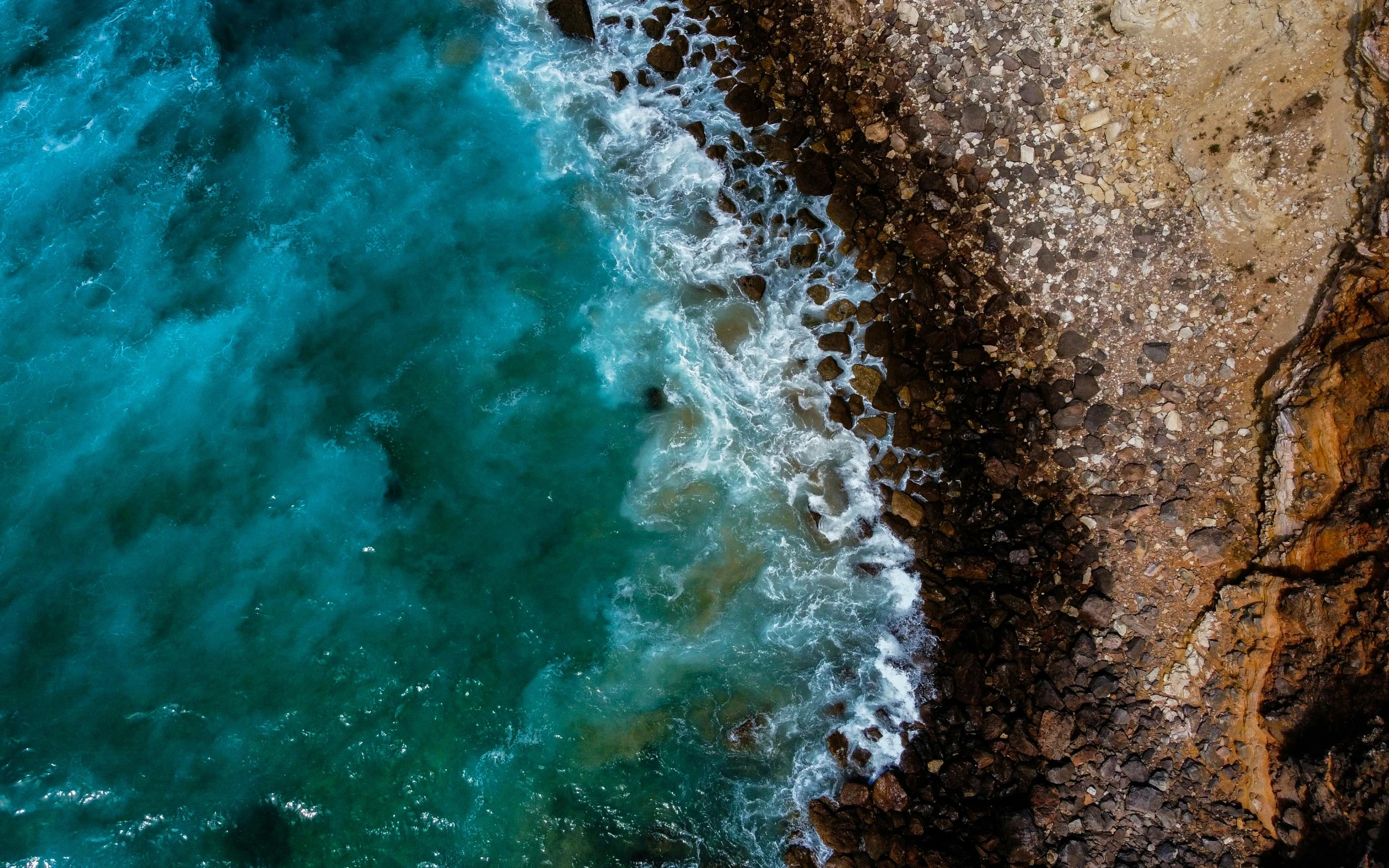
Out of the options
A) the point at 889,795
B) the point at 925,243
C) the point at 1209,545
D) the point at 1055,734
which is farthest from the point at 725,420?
the point at 1209,545

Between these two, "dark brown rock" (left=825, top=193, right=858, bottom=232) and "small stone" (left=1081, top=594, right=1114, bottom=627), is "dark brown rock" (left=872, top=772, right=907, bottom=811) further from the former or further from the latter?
"dark brown rock" (left=825, top=193, right=858, bottom=232)

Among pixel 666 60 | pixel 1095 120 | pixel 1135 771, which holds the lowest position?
pixel 1135 771

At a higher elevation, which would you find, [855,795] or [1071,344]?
[1071,344]

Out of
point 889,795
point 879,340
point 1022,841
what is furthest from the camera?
point 879,340

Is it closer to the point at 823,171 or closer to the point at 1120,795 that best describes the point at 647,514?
the point at 823,171

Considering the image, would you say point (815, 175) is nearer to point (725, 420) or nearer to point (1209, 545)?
point (725, 420)

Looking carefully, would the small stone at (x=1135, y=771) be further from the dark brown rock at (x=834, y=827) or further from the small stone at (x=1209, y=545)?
the dark brown rock at (x=834, y=827)

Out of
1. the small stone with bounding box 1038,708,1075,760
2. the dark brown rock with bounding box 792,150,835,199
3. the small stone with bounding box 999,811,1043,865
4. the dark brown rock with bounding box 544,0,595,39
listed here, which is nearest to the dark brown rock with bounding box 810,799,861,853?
the small stone with bounding box 999,811,1043,865
